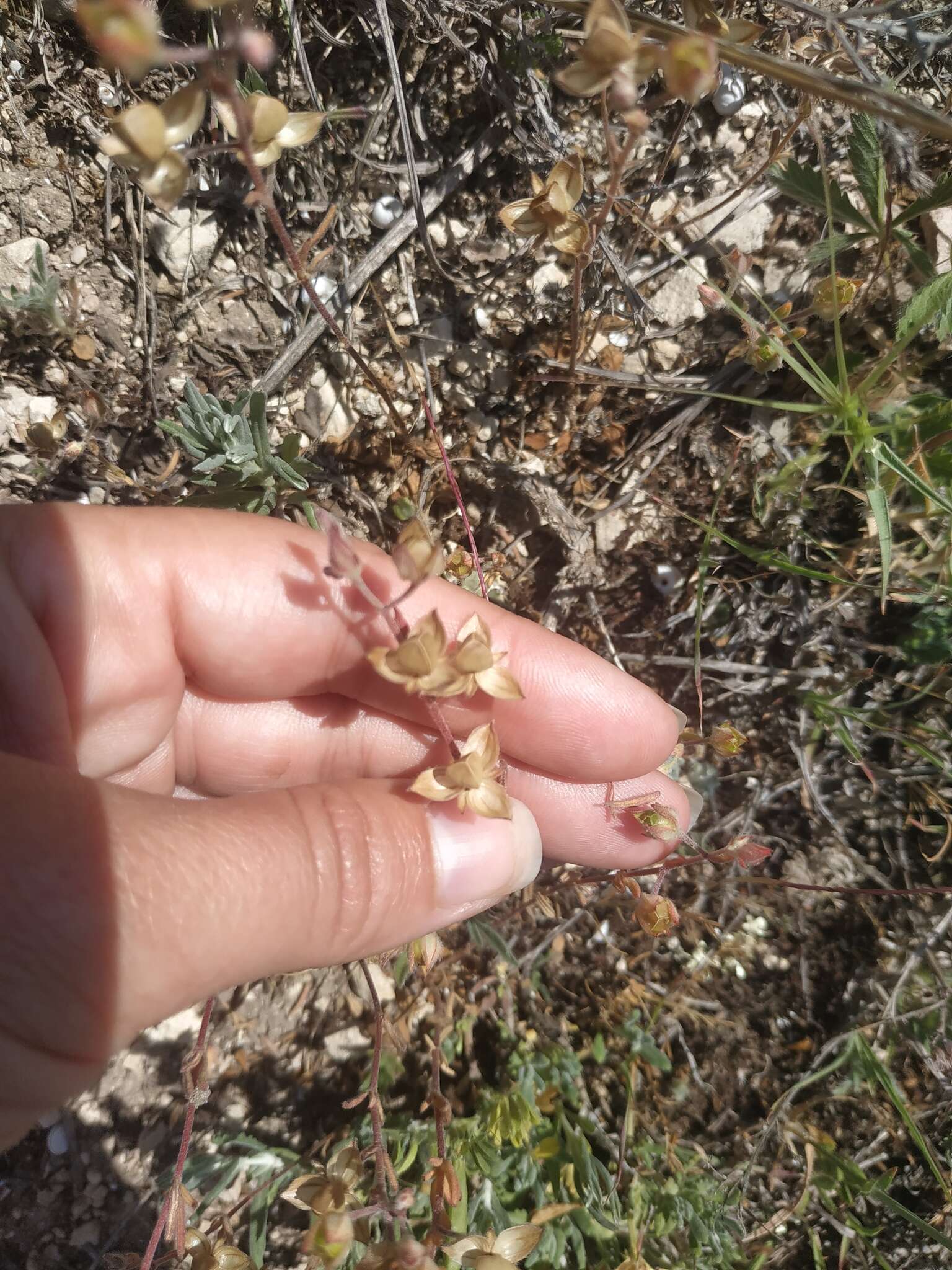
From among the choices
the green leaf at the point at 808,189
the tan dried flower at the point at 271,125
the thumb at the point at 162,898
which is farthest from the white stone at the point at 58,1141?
the green leaf at the point at 808,189

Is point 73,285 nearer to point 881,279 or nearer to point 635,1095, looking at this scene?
point 881,279

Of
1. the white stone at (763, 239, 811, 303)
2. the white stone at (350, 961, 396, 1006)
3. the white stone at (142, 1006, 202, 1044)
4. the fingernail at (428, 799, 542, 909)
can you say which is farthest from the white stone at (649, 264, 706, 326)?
the white stone at (142, 1006, 202, 1044)

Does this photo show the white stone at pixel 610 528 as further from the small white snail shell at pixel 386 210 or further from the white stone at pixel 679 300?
the small white snail shell at pixel 386 210

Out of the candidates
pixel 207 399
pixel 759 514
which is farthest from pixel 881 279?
pixel 207 399

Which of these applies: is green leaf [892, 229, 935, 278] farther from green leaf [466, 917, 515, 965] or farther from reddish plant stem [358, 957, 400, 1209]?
reddish plant stem [358, 957, 400, 1209]

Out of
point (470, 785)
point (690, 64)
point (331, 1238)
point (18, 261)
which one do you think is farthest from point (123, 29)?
point (331, 1238)

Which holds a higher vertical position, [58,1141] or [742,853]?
[742,853]

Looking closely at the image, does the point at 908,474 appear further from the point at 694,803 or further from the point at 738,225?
the point at 694,803
